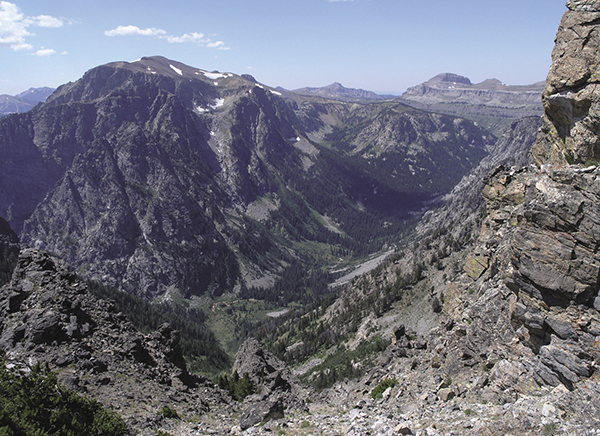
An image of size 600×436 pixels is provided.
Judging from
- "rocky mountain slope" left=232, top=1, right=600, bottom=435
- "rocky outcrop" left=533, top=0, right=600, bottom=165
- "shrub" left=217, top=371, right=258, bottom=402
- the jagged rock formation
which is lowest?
"shrub" left=217, top=371, right=258, bottom=402

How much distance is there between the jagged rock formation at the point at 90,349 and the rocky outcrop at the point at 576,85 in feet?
129

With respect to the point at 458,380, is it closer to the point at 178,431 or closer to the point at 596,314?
the point at 596,314

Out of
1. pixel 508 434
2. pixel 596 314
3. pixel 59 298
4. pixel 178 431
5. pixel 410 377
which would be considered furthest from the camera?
pixel 59 298

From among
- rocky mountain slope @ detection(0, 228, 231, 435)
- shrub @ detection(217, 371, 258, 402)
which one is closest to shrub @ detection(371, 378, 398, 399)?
rocky mountain slope @ detection(0, 228, 231, 435)

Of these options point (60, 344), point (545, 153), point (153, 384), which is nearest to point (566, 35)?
point (545, 153)

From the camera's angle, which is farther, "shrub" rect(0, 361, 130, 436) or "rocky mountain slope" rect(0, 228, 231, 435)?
"rocky mountain slope" rect(0, 228, 231, 435)

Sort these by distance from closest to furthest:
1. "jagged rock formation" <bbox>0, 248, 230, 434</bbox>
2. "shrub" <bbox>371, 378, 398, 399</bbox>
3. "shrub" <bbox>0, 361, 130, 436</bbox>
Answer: "shrub" <bbox>0, 361, 130, 436</bbox> → "jagged rock formation" <bbox>0, 248, 230, 434</bbox> → "shrub" <bbox>371, 378, 398, 399</bbox>

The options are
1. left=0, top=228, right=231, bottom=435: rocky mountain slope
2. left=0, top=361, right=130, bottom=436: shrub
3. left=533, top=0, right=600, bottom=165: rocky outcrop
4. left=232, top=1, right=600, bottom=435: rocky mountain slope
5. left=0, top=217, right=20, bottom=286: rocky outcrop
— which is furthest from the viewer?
left=0, top=217, right=20, bottom=286: rocky outcrop

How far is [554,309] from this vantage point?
65.6ft

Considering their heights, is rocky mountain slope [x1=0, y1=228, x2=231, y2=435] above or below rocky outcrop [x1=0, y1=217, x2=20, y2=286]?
above

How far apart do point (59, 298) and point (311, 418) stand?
107ft

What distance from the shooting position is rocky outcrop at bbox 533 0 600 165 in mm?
25078

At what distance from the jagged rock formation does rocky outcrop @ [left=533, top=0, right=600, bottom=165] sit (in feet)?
129

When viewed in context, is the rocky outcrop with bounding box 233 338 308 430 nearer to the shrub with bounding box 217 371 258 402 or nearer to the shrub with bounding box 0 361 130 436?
the shrub with bounding box 217 371 258 402
